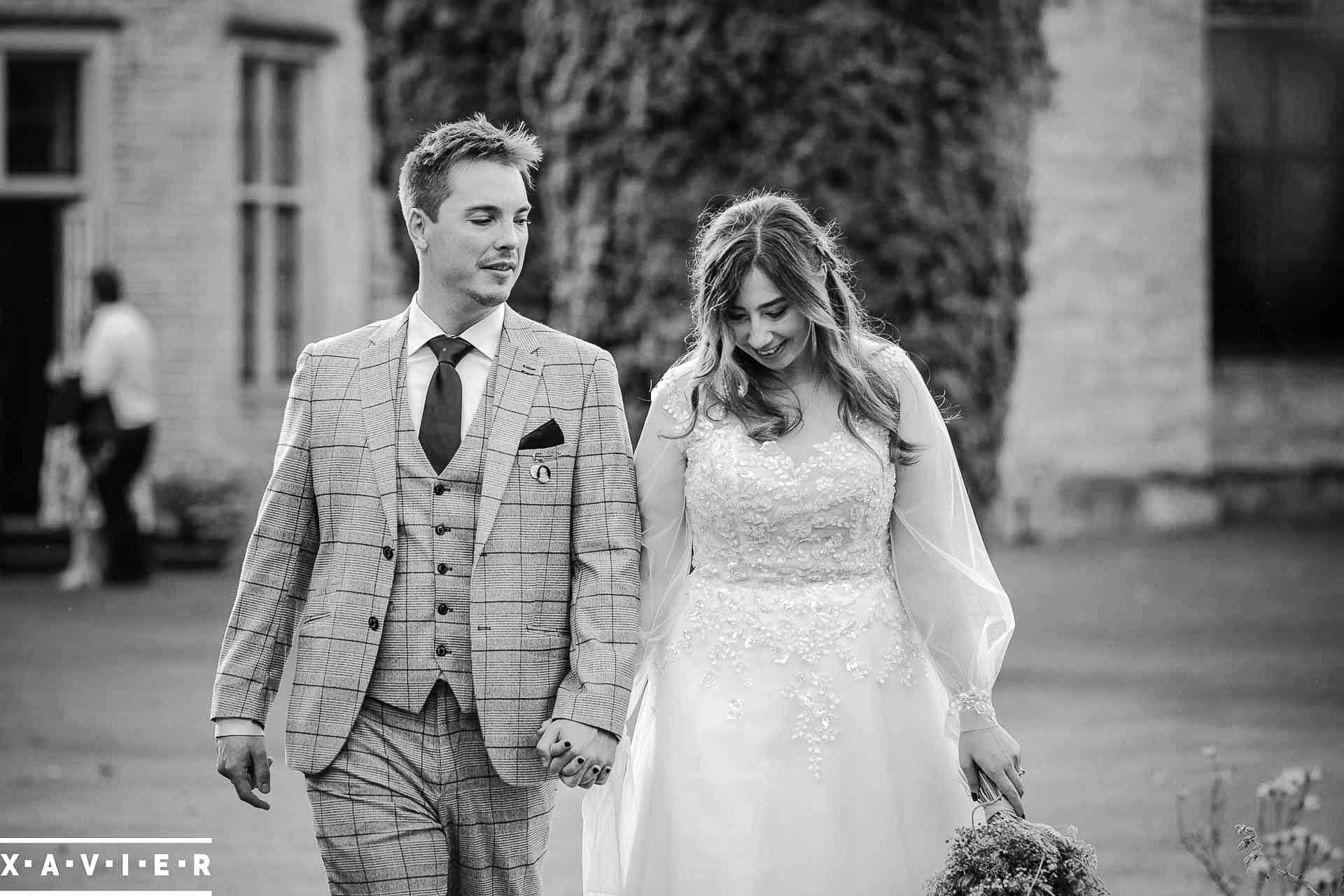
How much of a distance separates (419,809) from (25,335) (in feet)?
46.8

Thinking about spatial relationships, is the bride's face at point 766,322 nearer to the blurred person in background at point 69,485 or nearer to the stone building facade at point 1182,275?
the blurred person in background at point 69,485

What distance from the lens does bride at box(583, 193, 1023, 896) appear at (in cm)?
424

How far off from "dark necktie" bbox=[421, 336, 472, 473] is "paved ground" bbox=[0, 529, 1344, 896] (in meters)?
2.80

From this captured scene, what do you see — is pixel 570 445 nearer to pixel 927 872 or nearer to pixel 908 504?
pixel 908 504

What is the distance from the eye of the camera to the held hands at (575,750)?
151 inches

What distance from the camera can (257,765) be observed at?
155 inches

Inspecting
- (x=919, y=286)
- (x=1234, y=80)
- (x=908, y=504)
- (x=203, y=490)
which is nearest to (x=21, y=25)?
(x=203, y=490)

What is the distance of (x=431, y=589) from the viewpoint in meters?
3.90

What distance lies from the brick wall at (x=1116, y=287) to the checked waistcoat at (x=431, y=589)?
616 inches

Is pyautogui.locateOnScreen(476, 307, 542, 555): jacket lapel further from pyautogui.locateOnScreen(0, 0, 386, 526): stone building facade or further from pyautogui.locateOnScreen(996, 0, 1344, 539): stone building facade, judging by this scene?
pyautogui.locateOnScreen(996, 0, 1344, 539): stone building facade

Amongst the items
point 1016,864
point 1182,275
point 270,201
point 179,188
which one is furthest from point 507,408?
point 1182,275

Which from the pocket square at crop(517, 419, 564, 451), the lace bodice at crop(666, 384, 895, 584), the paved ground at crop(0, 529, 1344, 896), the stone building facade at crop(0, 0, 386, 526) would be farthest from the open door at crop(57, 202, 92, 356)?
the pocket square at crop(517, 419, 564, 451)

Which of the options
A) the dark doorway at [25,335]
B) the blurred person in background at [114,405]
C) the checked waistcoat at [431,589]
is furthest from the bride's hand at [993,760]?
the dark doorway at [25,335]

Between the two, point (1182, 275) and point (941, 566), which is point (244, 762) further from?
point (1182, 275)
